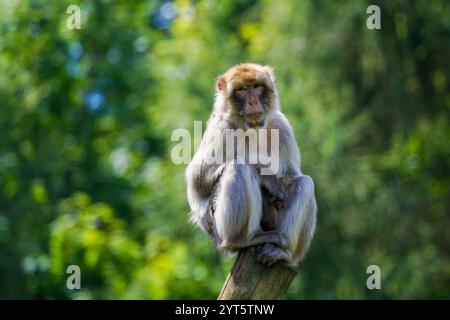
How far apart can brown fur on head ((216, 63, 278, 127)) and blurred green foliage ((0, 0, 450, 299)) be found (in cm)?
833

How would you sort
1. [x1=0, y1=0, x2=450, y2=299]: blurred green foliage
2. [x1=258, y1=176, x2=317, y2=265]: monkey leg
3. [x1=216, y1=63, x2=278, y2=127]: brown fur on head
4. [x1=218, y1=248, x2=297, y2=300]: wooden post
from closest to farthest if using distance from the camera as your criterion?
[x1=218, y1=248, x2=297, y2=300]: wooden post → [x1=258, y1=176, x2=317, y2=265]: monkey leg → [x1=216, y1=63, x2=278, y2=127]: brown fur on head → [x1=0, y1=0, x2=450, y2=299]: blurred green foliage

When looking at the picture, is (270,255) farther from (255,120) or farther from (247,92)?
(247,92)

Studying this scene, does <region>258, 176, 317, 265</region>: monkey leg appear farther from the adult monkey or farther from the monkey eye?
the monkey eye

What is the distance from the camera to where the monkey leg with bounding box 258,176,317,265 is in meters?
11.4

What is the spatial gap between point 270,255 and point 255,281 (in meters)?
0.49

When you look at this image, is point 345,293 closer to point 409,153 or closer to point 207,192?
point 409,153

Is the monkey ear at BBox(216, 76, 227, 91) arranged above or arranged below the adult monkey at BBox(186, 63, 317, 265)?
above

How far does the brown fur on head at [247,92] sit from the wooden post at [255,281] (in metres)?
1.93

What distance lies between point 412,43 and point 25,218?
11.0m

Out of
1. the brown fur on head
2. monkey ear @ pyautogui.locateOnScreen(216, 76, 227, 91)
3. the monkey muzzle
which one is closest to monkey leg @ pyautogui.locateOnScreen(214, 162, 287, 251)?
the monkey muzzle

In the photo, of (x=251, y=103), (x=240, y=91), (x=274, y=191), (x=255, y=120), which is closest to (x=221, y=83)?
(x=240, y=91)

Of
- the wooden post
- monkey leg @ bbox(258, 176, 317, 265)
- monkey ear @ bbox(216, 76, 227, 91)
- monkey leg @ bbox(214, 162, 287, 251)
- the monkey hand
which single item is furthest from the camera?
monkey ear @ bbox(216, 76, 227, 91)

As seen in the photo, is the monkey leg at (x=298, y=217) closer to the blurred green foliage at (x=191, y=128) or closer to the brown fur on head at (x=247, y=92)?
the brown fur on head at (x=247, y=92)

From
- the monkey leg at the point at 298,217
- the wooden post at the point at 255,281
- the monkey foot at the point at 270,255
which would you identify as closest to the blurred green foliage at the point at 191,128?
the monkey leg at the point at 298,217
